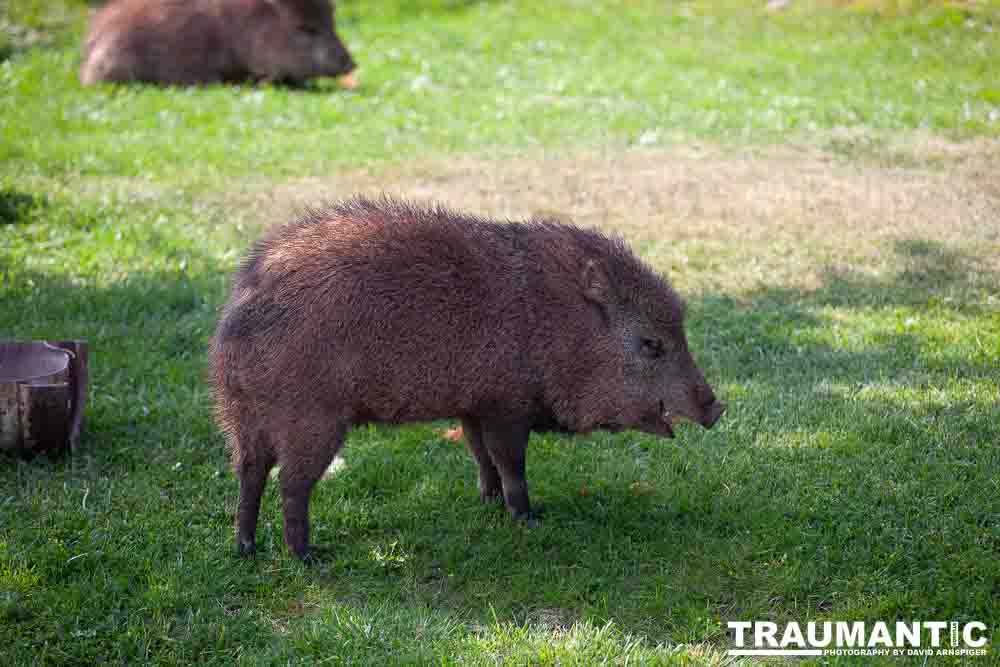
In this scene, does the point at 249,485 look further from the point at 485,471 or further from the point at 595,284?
the point at 595,284

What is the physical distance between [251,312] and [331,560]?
111cm

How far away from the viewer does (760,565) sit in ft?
15.3

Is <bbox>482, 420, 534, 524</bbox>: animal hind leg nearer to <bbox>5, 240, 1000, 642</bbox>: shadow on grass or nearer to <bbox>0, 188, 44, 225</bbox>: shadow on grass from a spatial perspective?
<bbox>5, 240, 1000, 642</bbox>: shadow on grass

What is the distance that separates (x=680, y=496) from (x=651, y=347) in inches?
30.3

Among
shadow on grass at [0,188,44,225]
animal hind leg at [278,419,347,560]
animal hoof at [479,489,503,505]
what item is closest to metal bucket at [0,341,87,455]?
animal hind leg at [278,419,347,560]

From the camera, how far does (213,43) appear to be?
13016 mm

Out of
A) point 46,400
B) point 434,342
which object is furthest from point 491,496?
point 46,400

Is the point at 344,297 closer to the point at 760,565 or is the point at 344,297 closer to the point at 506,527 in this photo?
the point at 506,527

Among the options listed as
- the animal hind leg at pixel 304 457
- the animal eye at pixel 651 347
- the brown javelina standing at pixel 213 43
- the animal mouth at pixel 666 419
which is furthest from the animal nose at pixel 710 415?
the brown javelina standing at pixel 213 43

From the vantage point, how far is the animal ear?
192 inches

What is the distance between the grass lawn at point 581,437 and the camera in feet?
14.3

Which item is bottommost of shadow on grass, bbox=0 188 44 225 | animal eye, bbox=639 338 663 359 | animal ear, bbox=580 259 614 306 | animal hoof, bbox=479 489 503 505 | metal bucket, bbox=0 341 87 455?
animal hoof, bbox=479 489 503 505

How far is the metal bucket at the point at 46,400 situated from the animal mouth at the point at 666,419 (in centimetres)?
280

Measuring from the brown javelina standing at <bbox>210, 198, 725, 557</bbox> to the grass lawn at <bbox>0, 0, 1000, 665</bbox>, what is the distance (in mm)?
463
